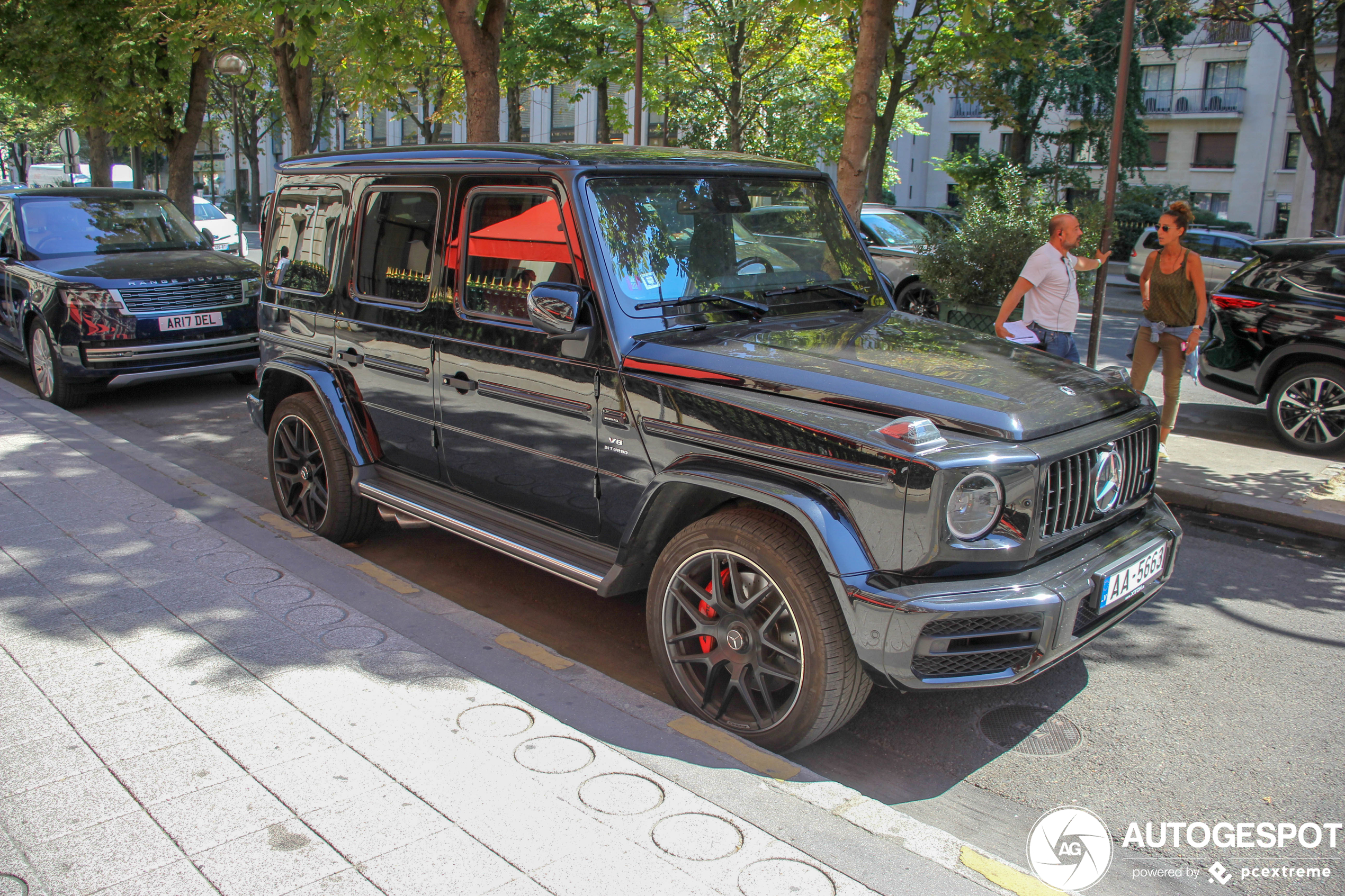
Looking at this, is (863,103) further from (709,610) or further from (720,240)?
(709,610)

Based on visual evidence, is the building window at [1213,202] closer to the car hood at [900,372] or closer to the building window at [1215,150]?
the building window at [1215,150]

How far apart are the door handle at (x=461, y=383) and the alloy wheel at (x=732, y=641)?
1494 mm

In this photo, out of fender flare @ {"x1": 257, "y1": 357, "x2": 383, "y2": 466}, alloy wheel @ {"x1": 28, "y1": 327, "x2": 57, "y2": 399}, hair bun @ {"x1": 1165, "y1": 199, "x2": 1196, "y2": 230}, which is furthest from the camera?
alloy wheel @ {"x1": 28, "y1": 327, "x2": 57, "y2": 399}

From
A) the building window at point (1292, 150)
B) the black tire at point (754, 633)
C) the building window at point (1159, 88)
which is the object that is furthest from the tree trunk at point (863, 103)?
the building window at point (1159, 88)

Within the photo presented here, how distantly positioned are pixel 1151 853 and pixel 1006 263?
8194 mm

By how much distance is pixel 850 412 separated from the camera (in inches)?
130

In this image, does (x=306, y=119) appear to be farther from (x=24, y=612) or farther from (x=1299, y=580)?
(x=1299, y=580)

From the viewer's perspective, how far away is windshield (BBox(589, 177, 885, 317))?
4047mm

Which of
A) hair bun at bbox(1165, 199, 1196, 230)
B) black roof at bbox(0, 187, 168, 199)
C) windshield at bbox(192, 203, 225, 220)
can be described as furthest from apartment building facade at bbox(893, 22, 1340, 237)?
black roof at bbox(0, 187, 168, 199)

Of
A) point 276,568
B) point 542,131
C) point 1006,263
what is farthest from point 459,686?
point 542,131

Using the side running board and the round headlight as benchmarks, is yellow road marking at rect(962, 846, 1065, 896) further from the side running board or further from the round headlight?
the side running board

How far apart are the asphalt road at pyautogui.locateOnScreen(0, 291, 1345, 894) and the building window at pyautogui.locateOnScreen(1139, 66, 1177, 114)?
44421 mm

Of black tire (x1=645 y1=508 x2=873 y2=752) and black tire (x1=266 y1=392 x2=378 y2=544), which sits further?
black tire (x1=266 y1=392 x2=378 y2=544)

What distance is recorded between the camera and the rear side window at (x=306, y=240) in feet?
17.7
